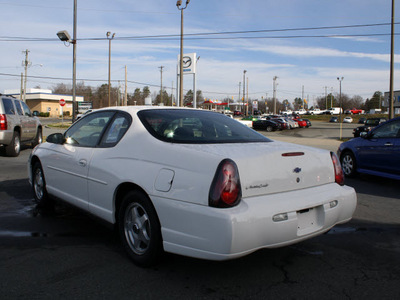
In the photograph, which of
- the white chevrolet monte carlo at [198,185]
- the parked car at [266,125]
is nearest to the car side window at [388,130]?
the white chevrolet monte carlo at [198,185]

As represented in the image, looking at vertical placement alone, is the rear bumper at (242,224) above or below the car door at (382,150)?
below

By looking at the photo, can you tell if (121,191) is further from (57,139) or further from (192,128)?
(57,139)

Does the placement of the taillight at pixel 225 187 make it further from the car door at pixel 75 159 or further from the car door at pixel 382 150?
the car door at pixel 382 150

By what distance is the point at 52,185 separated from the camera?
480 cm

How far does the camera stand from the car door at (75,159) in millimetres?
4047

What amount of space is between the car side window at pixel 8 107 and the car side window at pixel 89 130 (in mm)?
7334

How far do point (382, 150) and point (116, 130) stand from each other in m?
6.10

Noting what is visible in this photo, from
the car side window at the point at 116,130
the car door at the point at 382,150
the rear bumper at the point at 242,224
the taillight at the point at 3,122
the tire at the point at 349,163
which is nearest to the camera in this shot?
the rear bumper at the point at 242,224

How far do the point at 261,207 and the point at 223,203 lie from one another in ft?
1.03

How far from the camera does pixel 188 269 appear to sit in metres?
3.32

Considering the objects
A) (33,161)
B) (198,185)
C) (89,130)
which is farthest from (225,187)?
(33,161)

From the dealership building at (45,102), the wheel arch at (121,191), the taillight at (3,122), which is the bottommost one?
the wheel arch at (121,191)

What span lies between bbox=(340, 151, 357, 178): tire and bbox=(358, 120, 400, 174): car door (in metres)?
0.23

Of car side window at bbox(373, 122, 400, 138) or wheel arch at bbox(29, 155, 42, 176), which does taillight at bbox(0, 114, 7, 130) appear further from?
car side window at bbox(373, 122, 400, 138)
